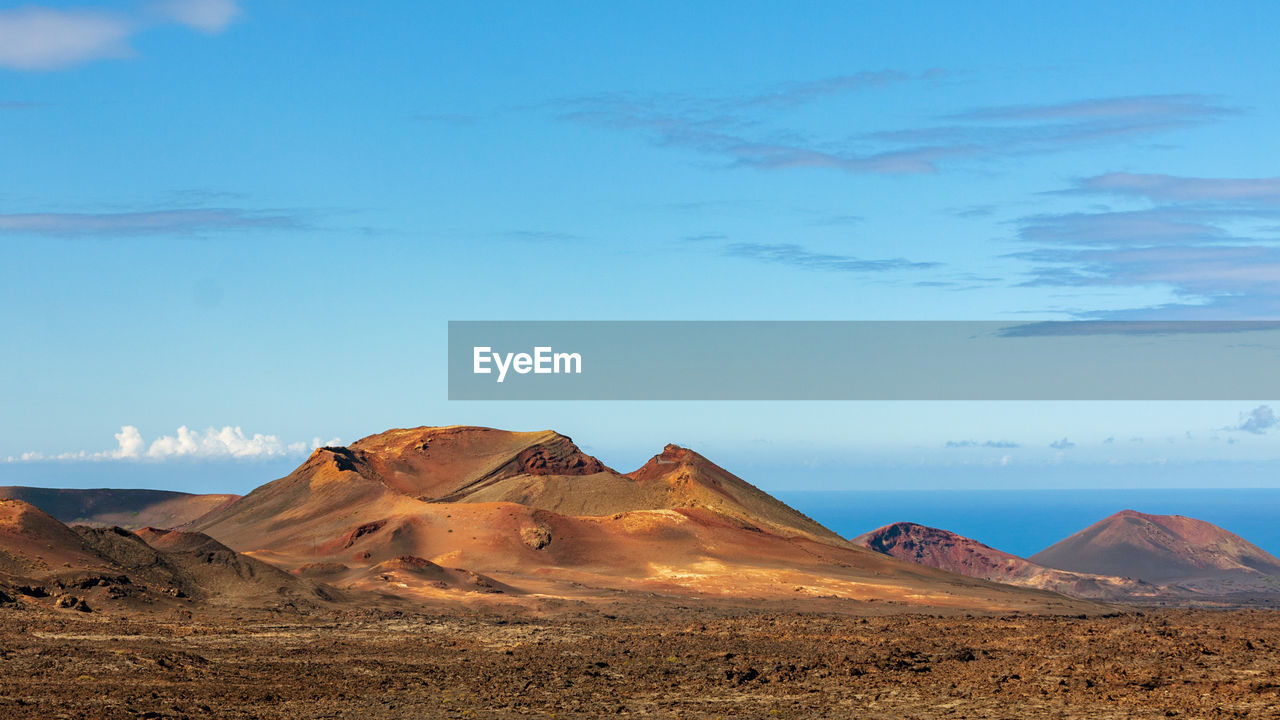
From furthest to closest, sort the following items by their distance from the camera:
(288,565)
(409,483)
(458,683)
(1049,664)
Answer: (409,483) < (288,565) < (1049,664) < (458,683)

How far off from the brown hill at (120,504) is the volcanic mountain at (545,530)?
14793mm

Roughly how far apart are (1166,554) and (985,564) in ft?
71.0

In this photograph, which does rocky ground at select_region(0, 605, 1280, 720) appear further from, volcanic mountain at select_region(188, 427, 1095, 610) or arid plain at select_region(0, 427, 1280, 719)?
volcanic mountain at select_region(188, 427, 1095, 610)

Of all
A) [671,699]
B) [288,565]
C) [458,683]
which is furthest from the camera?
[288,565]

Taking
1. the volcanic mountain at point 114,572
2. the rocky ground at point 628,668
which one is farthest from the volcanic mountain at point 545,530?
the rocky ground at point 628,668

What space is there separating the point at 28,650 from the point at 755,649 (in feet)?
78.2

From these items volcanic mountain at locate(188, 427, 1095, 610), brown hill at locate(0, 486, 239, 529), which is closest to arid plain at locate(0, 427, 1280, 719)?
volcanic mountain at locate(188, 427, 1095, 610)

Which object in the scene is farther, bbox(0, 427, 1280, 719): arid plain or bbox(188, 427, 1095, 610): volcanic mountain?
bbox(188, 427, 1095, 610): volcanic mountain

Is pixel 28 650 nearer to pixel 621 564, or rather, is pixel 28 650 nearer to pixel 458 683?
pixel 458 683

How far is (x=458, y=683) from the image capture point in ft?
121

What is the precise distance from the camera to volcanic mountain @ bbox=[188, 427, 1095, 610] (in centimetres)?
7706

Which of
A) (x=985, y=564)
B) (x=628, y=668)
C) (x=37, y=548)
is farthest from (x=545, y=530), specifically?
(x=985, y=564)

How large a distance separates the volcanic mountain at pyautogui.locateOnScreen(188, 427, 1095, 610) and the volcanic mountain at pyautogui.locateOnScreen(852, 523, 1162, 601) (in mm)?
26746

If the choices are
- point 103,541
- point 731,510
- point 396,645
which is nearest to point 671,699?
point 396,645
